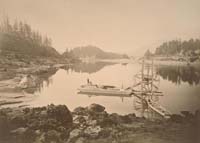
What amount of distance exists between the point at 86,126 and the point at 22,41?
51 cm

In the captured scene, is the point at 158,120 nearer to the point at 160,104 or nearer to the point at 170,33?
the point at 160,104

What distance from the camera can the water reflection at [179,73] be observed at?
1.51 m

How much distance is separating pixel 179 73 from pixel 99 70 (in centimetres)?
38

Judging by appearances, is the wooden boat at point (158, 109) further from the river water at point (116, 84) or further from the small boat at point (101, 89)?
the small boat at point (101, 89)

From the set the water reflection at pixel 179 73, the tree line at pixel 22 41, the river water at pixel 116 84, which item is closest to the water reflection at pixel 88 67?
the river water at pixel 116 84

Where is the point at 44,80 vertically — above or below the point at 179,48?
below

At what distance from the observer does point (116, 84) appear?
59.6 inches

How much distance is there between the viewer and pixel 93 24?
5.02ft

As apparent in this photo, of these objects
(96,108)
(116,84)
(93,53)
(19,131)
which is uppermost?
(93,53)

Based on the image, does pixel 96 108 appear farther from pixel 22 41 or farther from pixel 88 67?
pixel 22 41

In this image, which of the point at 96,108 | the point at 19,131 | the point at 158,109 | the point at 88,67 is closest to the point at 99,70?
the point at 88,67

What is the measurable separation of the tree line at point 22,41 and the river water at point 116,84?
0.13 metres

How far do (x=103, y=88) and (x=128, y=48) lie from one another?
225mm

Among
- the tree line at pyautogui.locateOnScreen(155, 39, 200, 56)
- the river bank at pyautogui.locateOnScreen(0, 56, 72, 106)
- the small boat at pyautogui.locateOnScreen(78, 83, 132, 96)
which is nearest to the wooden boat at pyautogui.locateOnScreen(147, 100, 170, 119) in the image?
the small boat at pyautogui.locateOnScreen(78, 83, 132, 96)
